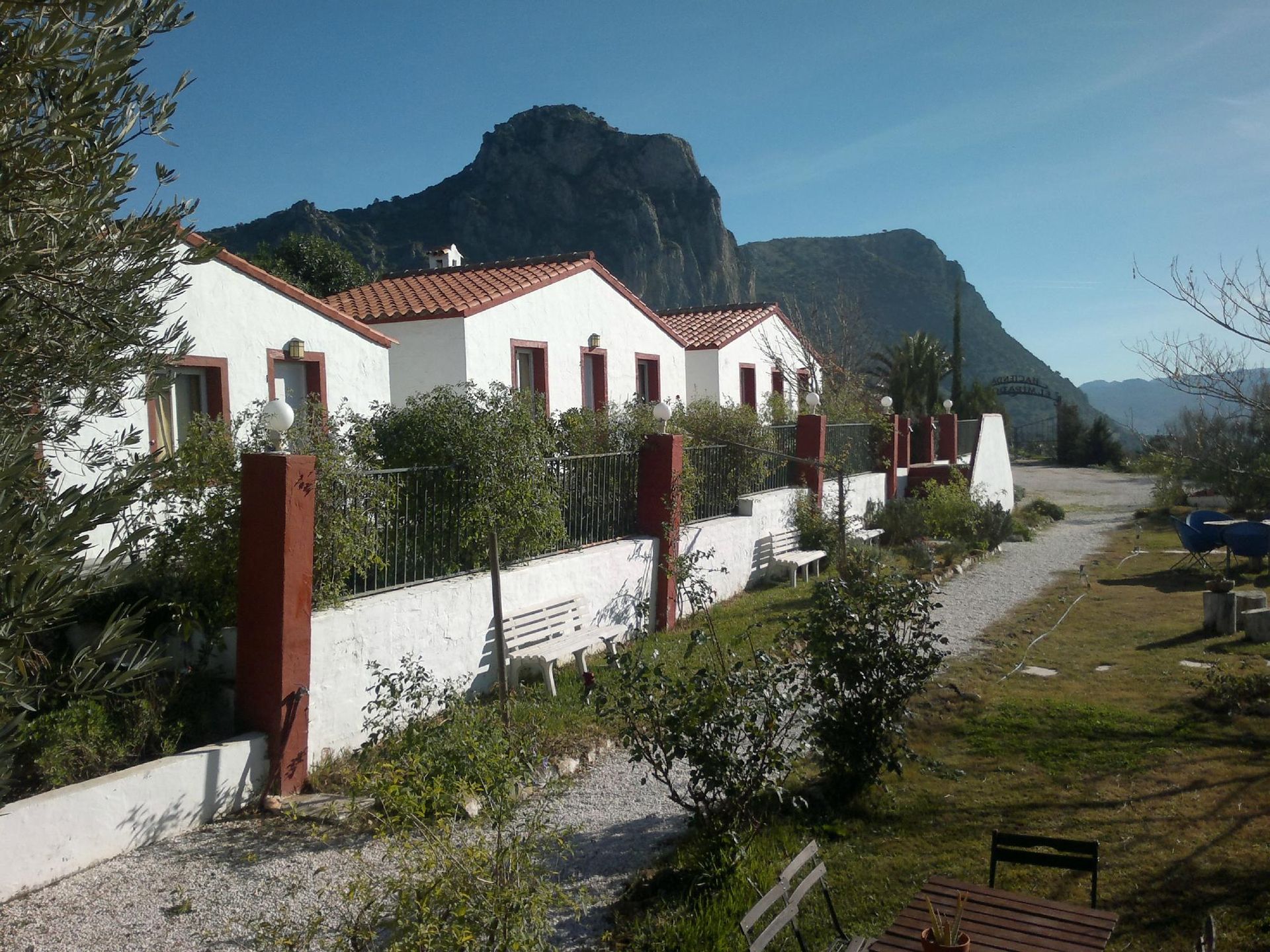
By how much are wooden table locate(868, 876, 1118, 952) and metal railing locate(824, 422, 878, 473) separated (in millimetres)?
12005

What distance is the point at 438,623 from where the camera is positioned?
25.6ft

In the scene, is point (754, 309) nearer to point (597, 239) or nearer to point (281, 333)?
point (281, 333)

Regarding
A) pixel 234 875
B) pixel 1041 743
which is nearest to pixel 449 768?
pixel 234 875

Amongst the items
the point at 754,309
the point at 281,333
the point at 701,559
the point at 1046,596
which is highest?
the point at 754,309

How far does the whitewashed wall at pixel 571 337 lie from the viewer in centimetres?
1413

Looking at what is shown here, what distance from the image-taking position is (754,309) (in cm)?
2295

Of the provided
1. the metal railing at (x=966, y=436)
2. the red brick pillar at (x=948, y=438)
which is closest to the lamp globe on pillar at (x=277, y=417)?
the red brick pillar at (x=948, y=438)

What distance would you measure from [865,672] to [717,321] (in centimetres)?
1752

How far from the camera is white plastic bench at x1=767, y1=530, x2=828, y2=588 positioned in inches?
541

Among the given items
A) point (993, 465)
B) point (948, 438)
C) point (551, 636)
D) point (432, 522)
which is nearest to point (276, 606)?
point (432, 522)

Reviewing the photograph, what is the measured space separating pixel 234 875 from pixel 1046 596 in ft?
37.7

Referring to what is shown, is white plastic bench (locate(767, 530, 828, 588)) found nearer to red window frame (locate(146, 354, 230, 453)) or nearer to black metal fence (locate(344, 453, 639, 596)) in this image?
black metal fence (locate(344, 453, 639, 596))

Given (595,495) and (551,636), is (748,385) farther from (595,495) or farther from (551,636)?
(551,636)

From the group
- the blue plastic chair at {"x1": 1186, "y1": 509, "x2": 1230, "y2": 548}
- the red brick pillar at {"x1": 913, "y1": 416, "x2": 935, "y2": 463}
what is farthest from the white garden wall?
the red brick pillar at {"x1": 913, "y1": 416, "x2": 935, "y2": 463}
